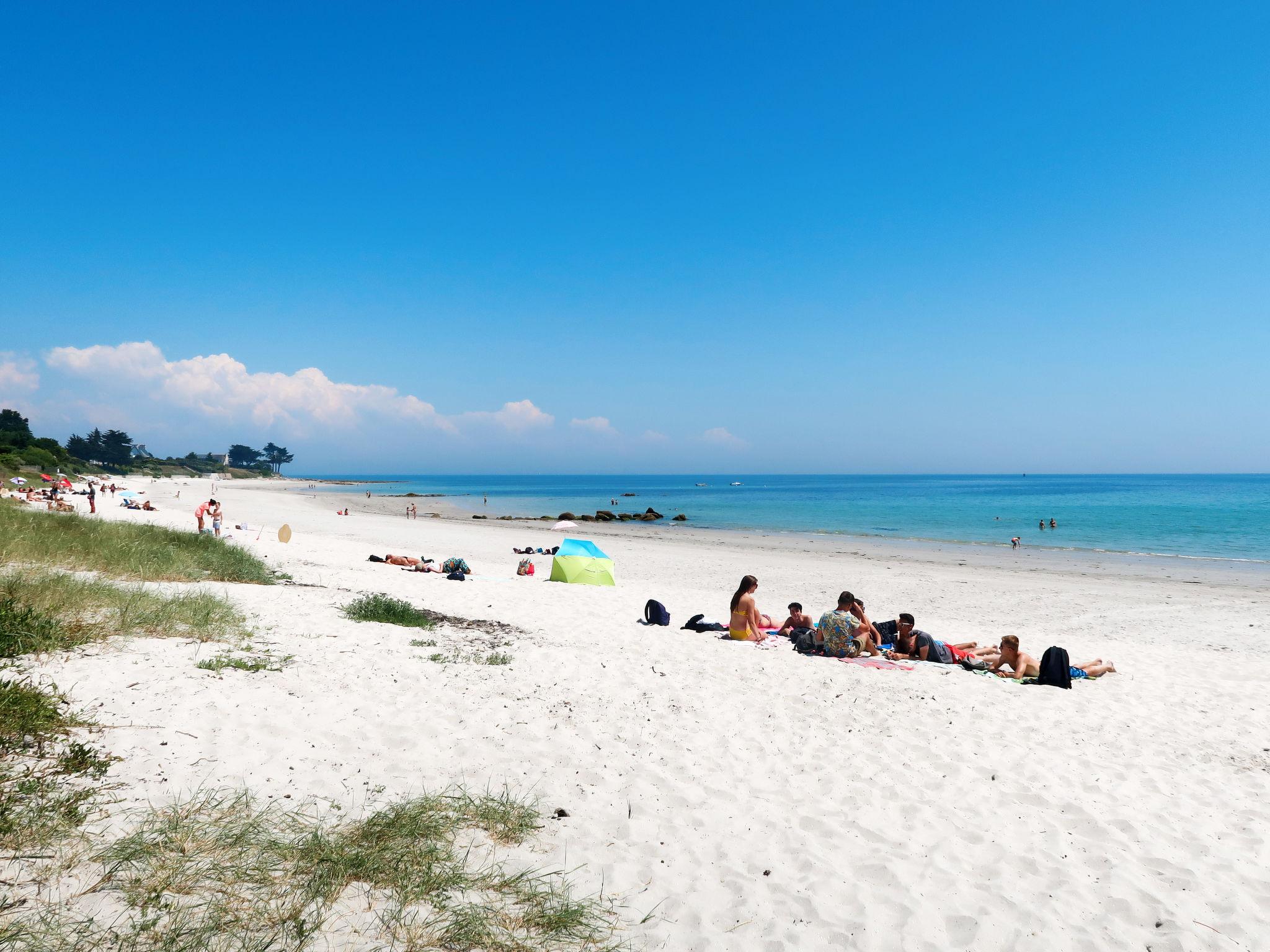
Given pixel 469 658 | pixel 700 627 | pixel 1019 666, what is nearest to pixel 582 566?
pixel 700 627

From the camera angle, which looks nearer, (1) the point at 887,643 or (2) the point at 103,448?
(1) the point at 887,643

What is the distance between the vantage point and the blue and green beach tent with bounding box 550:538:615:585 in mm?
15531

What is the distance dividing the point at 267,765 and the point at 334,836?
116cm

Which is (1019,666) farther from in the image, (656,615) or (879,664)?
(656,615)

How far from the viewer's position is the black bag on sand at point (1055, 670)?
8.48 metres

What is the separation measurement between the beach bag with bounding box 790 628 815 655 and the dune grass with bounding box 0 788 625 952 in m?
6.69

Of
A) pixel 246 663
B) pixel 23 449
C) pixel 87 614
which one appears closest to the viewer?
pixel 246 663

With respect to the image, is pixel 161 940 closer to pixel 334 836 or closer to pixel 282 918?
pixel 282 918

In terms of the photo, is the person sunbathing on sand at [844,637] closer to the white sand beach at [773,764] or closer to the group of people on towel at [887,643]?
the group of people on towel at [887,643]

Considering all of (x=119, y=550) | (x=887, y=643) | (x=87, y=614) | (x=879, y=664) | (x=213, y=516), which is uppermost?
(x=119, y=550)

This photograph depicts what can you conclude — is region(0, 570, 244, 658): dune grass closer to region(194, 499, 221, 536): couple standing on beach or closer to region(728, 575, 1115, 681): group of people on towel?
region(728, 575, 1115, 681): group of people on towel

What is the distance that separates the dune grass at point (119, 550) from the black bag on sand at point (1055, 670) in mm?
12424

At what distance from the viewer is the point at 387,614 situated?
9.63 metres

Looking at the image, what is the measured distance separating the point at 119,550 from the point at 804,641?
1147 cm
